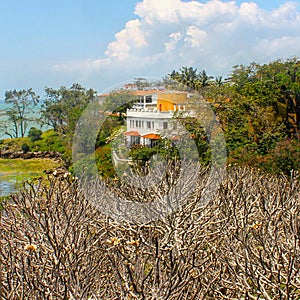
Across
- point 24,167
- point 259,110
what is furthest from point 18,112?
point 259,110

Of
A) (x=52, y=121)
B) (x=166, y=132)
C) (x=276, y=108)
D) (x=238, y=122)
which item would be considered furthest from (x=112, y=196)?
(x=52, y=121)

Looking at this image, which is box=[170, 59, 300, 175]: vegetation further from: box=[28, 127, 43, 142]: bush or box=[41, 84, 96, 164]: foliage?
box=[28, 127, 43, 142]: bush

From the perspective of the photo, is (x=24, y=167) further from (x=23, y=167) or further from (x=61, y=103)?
(x=61, y=103)

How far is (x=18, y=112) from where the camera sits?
2589 centimetres

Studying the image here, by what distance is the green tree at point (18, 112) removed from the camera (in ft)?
84.0

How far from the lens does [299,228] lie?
12.5 ft

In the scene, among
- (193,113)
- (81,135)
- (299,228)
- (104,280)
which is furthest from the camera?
(193,113)

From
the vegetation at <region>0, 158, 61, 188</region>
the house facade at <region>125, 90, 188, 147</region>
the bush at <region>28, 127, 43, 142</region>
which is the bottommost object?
the vegetation at <region>0, 158, 61, 188</region>

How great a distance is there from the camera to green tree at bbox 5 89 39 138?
2561 centimetres

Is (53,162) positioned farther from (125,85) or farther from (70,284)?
(70,284)

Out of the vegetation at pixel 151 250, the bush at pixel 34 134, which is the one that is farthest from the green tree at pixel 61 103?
the vegetation at pixel 151 250

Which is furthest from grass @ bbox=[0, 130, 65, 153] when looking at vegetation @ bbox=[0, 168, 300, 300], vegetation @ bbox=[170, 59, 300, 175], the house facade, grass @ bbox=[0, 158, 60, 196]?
vegetation @ bbox=[0, 168, 300, 300]

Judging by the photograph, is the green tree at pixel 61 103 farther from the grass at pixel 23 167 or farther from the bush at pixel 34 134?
the grass at pixel 23 167

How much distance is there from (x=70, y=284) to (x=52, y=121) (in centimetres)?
2276
